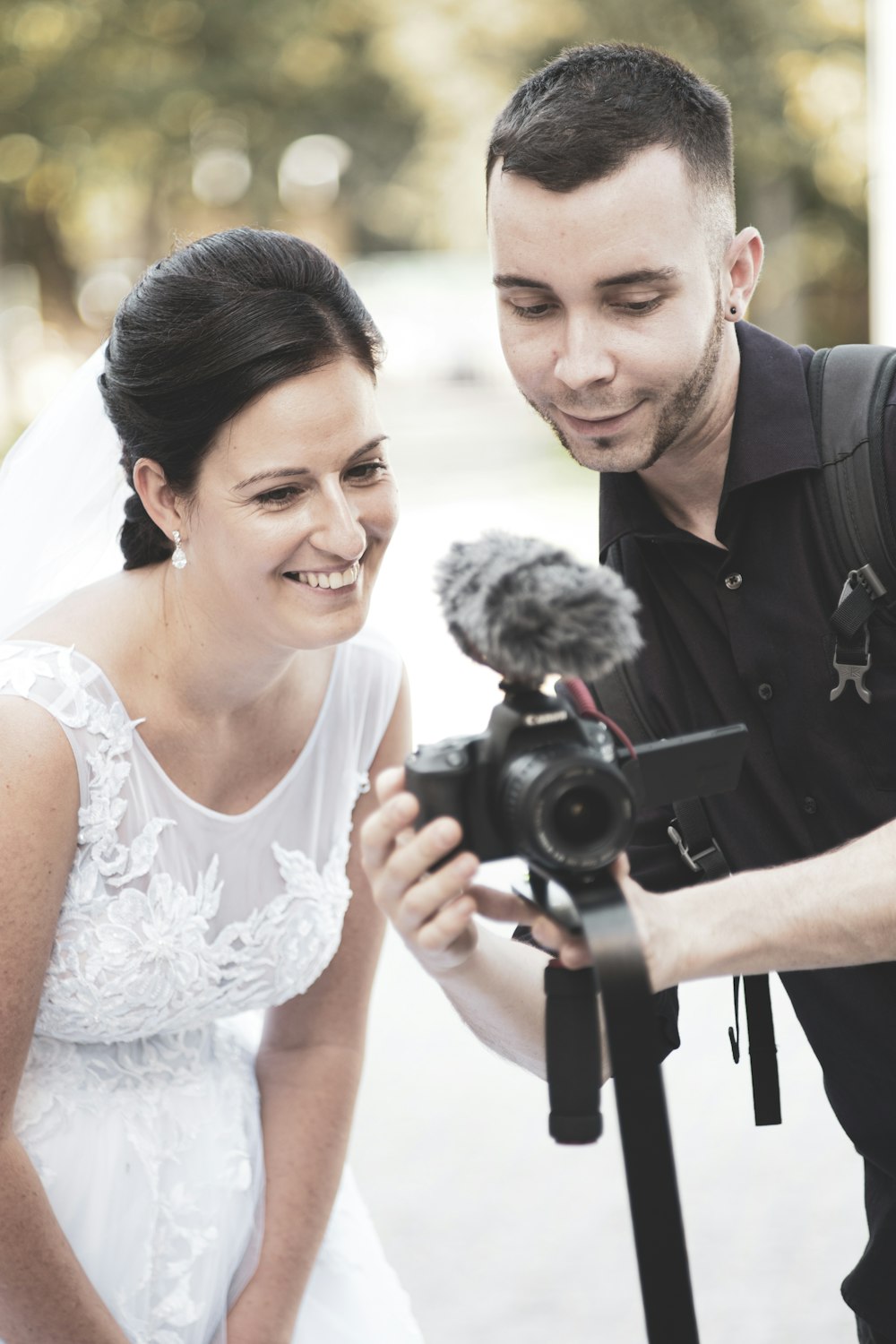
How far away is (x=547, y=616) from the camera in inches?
62.1

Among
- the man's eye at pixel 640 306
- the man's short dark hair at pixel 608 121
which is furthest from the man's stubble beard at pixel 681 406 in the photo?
the man's short dark hair at pixel 608 121

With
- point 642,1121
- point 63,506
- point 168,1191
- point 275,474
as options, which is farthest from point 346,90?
point 642,1121

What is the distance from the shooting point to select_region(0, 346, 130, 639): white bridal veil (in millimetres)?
2877

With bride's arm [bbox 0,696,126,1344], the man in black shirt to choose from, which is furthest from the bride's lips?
bride's arm [bbox 0,696,126,1344]

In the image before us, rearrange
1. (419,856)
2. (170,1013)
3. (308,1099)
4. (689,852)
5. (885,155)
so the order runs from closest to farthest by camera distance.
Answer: (419,856) < (689,852) < (170,1013) < (308,1099) < (885,155)

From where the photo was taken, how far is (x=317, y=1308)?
2.65 m

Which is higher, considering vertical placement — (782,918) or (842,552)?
(842,552)

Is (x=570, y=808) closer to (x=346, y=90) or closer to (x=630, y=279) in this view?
(x=630, y=279)

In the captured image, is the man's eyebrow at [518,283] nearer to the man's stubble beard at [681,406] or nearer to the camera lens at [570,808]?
the man's stubble beard at [681,406]

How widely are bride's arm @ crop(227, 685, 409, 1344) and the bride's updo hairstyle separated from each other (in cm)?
75

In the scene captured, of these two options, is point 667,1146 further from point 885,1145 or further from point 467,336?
point 467,336

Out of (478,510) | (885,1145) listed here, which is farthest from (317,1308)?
(478,510)

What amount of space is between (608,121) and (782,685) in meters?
0.83

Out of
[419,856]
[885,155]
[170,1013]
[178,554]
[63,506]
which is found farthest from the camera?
[885,155]
